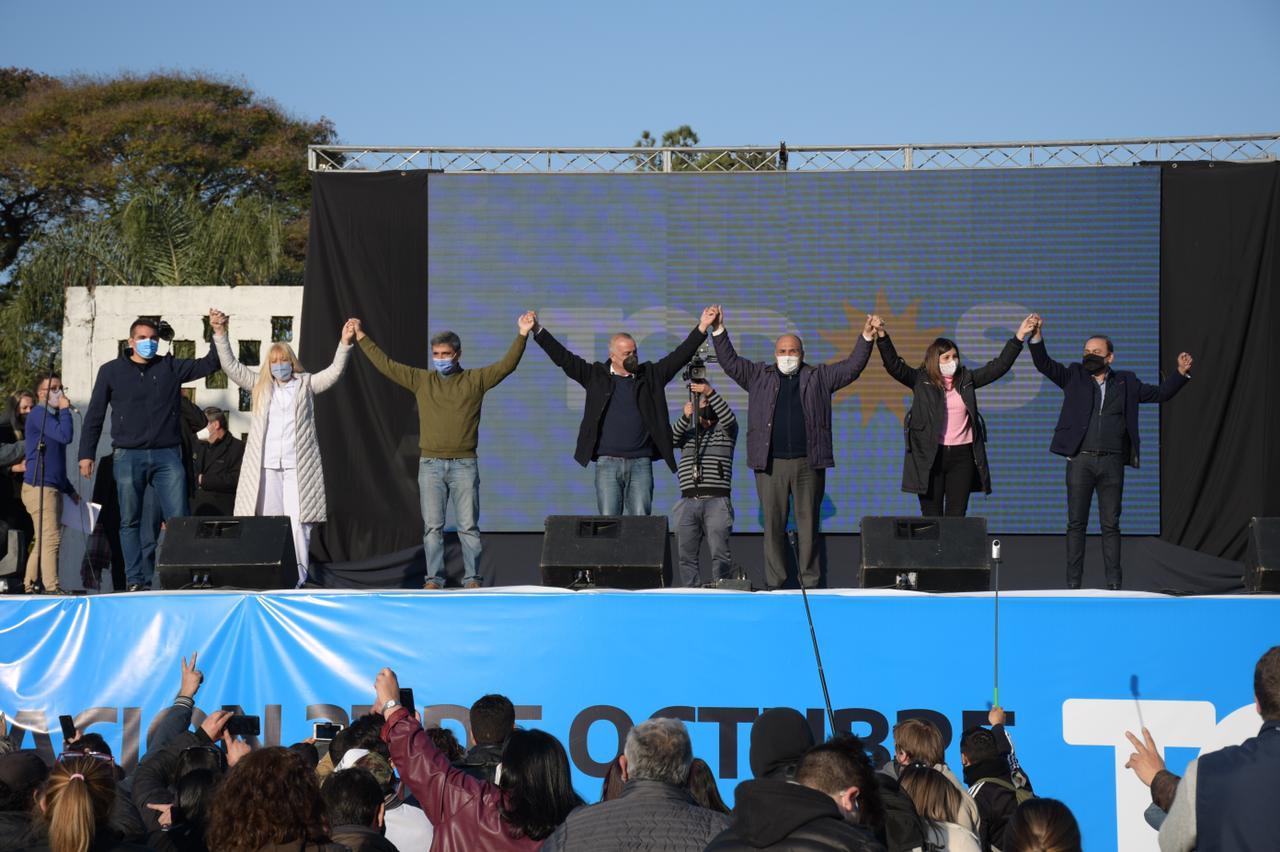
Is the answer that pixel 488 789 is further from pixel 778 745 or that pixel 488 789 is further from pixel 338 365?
pixel 338 365

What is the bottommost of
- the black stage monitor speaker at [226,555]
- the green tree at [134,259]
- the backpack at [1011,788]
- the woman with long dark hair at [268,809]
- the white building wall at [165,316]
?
the backpack at [1011,788]

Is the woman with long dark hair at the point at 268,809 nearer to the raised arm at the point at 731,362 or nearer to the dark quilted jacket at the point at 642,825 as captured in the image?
the dark quilted jacket at the point at 642,825

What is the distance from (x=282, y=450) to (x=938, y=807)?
497 cm

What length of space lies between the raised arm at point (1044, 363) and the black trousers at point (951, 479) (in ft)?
2.18

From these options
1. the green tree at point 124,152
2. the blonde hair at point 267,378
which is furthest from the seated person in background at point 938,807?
the green tree at point 124,152

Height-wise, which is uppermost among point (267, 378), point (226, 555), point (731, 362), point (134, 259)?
point (134, 259)

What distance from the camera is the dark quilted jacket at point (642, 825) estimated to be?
2.84 meters

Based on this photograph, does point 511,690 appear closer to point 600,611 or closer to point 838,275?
point 600,611

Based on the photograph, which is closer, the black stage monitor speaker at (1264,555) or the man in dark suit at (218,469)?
the black stage monitor speaker at (1264,555)

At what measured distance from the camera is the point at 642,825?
2877 millimetres

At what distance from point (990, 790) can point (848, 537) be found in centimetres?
575

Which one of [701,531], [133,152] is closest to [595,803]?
[701,531]

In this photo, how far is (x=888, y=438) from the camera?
32.1 ft

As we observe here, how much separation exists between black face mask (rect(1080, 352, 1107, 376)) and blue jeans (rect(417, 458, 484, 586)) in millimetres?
3499
